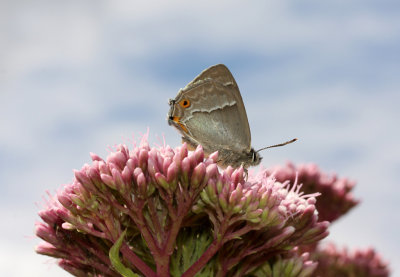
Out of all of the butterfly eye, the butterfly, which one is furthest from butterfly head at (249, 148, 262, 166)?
the butterfly eye

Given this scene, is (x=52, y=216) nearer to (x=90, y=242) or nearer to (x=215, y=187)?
(x=90, y=242)

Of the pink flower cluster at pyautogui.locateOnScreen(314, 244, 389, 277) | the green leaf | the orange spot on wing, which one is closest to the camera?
the green leaf

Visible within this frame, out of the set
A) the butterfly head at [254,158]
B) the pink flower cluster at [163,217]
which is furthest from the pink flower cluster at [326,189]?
the pink flower cluster at [163,217]

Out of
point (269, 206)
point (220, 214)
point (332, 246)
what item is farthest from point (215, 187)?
point (332, 246)

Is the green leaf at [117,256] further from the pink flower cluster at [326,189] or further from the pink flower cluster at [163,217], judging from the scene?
the pink flower cluster at [326,189]

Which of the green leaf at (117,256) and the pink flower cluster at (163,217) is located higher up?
the pink flower cluster at (163,217)

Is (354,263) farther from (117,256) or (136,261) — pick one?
(117,256)

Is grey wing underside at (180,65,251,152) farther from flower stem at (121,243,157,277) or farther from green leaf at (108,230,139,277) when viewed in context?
green leaf at (108,230,139,277)
